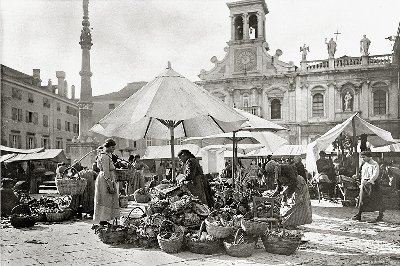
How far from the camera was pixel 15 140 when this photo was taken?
3381cm

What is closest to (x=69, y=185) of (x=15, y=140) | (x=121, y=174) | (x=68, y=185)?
(x=68, y=185)

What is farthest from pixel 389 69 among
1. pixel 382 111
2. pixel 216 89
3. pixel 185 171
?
pixel 185 171

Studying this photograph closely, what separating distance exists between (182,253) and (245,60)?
3144 cm

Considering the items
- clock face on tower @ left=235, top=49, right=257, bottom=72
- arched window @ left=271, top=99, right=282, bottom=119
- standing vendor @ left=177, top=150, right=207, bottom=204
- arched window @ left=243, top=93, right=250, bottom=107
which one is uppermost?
clock face on tower @ left=235, top=49, right=257, bottom=72

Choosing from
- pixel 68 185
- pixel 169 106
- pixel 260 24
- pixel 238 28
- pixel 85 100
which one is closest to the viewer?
pixel 169 106

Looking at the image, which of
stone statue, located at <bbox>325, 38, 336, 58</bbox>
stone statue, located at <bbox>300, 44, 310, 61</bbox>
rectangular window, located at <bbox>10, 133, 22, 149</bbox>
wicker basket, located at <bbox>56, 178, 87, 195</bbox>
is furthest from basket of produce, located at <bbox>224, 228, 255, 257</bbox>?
stone statue, located at <bbox>300, 44, 310, 61</bbox>

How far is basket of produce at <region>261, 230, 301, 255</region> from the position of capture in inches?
251

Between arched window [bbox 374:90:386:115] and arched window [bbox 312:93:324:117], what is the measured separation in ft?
14.1

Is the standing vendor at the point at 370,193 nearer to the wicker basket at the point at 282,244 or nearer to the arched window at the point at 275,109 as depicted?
the wicker basket at the point at 282,244

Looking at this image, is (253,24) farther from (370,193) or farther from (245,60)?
(370,193)

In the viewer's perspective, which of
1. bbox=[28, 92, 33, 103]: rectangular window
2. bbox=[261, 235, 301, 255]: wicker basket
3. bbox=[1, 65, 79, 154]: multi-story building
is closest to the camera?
bbox=[261, 235, 301, 255]: wicker basket

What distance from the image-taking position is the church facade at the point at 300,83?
110ft

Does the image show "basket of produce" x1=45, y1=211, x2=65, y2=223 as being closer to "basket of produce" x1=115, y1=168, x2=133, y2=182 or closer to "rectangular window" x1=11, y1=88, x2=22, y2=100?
"basket of produce" x1=115, y1=168, x2=133, y2=182

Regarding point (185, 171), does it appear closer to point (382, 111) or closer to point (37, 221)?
point (37, 221)
